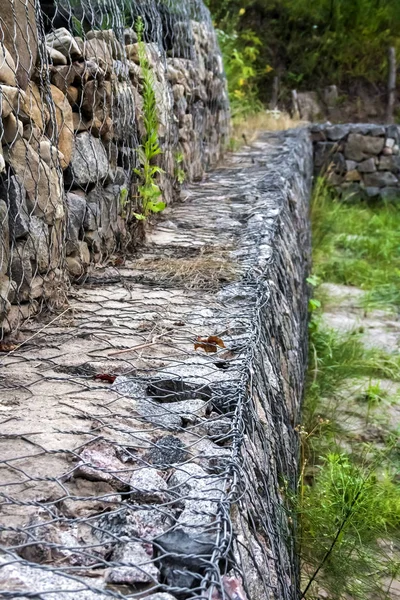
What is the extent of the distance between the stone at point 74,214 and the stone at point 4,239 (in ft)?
1.54

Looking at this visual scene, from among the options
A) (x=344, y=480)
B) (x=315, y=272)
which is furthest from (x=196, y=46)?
(x=344, y=480)

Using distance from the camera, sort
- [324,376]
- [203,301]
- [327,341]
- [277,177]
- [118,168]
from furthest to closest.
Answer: [277,177]
[327,341]
[324,376]
[118,168]
[203,301]

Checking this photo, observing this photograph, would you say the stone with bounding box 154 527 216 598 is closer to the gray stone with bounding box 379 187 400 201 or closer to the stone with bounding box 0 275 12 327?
the stone with bounding box 0 275 12 327

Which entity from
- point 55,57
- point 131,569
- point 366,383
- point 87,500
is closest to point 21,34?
point 55,57

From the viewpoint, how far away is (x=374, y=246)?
6.70 metres

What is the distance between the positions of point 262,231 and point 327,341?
1.31 m

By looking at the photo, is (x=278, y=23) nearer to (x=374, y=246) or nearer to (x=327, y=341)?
(x=374, y=246)

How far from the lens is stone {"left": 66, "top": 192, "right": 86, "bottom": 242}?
2.34 metres

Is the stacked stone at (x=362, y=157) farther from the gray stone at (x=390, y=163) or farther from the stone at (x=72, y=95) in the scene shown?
the stone at (x=72, y=95)

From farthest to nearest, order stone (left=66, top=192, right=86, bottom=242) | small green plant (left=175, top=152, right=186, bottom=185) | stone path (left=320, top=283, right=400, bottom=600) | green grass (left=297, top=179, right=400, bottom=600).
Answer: small green plant (left=175, top=152, right=186, bottom=185)
stone path (left=320, top=283, right=400, bottom=600)
stone (left=66, top=192, right=86, bottom=242)
green grass (left=297, top=179, right=400, bottom=600)

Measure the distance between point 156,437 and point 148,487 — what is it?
0.21 m

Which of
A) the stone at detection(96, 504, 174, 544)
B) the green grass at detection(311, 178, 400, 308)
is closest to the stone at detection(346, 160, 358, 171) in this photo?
the green grass at detection(311, 178, 400, 308)

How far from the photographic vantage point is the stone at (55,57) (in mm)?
2237

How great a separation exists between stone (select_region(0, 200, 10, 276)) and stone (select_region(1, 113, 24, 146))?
19 centimetres
